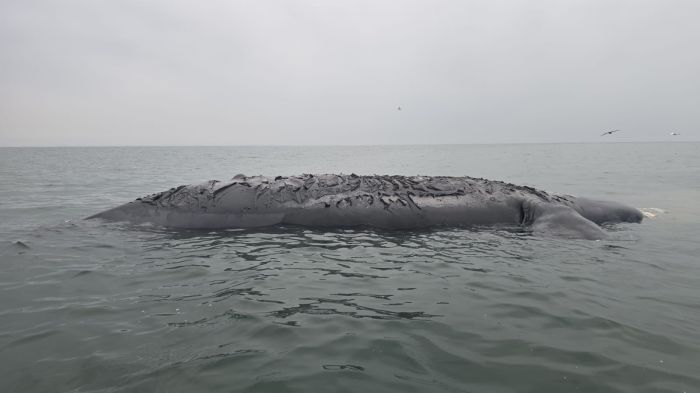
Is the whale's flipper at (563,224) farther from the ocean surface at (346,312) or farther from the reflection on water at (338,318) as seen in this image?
the reflection on water at (338,318)

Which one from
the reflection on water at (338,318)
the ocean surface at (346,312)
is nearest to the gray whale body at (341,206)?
the ocean surface at (346,312)

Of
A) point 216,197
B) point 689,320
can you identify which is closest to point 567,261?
point 689,320

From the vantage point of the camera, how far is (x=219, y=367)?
3.82 m

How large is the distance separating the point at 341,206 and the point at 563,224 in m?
5.05

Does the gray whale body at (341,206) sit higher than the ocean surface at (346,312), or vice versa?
the gray whale body at (341,206)

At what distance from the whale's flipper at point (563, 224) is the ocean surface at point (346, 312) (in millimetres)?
340

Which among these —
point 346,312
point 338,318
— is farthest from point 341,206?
point 338,318

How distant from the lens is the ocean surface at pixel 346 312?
3.71 m

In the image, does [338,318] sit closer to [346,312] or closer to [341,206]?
[346,312]

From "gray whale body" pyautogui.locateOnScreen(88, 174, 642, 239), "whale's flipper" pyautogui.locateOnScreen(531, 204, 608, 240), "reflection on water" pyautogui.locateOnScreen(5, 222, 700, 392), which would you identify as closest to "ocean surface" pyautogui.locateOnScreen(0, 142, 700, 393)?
"reflection on water" pyautogui.locateOnScreen(5, 222, 700, 392)

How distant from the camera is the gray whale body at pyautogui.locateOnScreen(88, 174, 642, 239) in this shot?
9.60 metres

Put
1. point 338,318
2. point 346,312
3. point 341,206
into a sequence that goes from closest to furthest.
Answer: point 338,318, point 346,312, point 341,206

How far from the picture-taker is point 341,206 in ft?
32.0

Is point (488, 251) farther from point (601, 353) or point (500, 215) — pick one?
point (601, 353)
